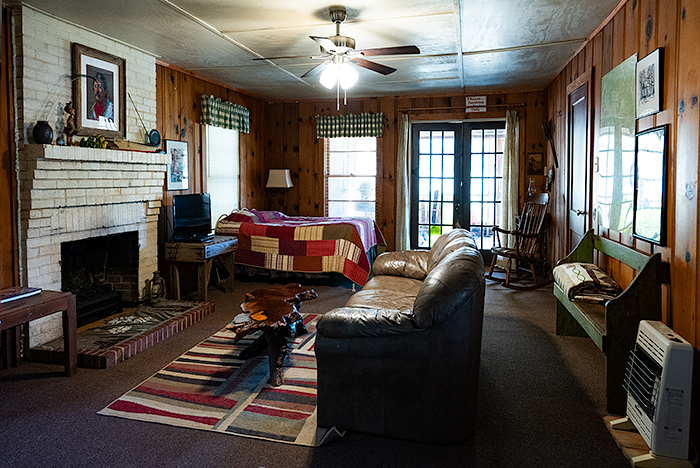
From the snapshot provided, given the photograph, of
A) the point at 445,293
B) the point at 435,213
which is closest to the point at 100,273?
the point at 445,293

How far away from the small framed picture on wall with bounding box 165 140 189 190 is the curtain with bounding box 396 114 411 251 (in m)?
3.00

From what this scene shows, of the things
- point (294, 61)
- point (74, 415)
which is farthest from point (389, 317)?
point (294, 61)

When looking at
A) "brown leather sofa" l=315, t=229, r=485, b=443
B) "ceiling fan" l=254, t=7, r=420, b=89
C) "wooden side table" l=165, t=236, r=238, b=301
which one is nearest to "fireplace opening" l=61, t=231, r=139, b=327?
"wooden side table" l=165, t=236, r=238, b=301

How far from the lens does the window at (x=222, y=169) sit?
6.16m

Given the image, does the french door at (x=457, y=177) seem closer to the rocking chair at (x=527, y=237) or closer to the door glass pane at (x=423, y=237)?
the door glass pane at (x=423, y=237)

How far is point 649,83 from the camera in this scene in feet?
9.66

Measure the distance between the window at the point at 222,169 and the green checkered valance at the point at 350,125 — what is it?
4.37ft

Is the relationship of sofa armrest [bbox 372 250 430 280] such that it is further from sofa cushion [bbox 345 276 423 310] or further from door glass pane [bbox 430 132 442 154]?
door glass pane [bbox 430 132 442 154]

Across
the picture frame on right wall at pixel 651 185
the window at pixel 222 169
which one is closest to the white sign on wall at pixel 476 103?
the window at pixel 222 169

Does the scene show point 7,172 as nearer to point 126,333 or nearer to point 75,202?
point 75,202

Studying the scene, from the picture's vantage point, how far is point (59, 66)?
380cm

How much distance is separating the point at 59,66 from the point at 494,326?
158 inches

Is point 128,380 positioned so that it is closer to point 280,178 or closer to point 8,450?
point 8,450

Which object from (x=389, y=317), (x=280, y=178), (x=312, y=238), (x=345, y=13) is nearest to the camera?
(x=389, y=317)
